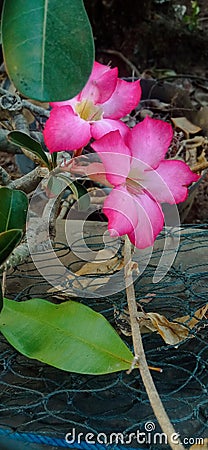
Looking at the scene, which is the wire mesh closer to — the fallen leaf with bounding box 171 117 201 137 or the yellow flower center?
the yellow flower center

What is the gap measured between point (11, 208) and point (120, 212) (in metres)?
0.11

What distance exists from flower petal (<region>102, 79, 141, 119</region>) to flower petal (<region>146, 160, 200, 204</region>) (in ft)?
0.25

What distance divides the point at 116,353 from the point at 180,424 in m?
0.11

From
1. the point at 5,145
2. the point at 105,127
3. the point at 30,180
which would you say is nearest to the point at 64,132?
the point at 105,127

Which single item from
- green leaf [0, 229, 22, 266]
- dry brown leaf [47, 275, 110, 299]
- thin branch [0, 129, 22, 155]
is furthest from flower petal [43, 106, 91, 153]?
thin branch [0, 129, 22, 155]

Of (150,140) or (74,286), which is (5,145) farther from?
(150,140)

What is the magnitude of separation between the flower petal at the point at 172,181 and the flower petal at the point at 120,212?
0.15ft

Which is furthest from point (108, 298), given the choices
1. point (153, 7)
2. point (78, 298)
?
point (153, 7)

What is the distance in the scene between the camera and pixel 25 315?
0.62 m

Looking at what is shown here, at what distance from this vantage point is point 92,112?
2.01ft

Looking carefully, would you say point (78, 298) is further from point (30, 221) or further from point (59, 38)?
point (59, 38)

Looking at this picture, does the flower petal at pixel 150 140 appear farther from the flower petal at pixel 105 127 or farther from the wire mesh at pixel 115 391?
the wire mesh at pixel 115 391

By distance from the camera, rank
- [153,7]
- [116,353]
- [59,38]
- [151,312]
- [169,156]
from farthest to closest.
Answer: [153,7] → [169,156] → [151,312] → [116,353] → [59,38]

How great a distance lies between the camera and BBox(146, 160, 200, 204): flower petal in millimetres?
607
